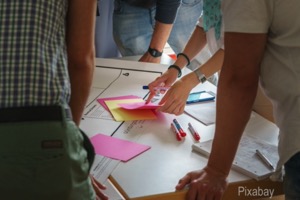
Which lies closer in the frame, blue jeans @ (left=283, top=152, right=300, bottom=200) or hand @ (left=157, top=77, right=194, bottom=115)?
blue jeans @ (left=283, top=152, right=300, bottom=200)

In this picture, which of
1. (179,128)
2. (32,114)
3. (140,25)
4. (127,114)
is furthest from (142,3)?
(32,114)

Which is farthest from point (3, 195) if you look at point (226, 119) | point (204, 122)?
point (204, 122)

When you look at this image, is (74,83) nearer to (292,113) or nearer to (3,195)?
(3,195)

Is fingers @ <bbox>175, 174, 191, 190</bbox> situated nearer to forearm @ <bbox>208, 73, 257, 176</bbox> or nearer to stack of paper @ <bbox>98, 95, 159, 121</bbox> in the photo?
forearm @ <bbox>208, 73, 257, 176</bbox>

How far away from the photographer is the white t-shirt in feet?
2.69

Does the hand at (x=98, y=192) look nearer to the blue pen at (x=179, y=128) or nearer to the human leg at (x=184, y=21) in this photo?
the blue pen at (x=179, y=128)

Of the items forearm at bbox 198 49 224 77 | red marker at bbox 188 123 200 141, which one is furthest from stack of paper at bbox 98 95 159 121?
forearm at bbox 198 49 224 77

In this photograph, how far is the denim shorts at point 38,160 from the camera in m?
0.59

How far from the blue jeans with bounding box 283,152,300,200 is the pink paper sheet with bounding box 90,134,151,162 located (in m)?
0.39

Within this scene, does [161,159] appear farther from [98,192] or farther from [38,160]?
[38,160]

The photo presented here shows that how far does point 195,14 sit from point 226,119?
1358 millimetres

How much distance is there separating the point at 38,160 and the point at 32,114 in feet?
0.23

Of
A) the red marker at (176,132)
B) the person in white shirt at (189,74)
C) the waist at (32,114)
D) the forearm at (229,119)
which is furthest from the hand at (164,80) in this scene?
the waist at (32,114)

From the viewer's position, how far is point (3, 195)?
24.1 inches
